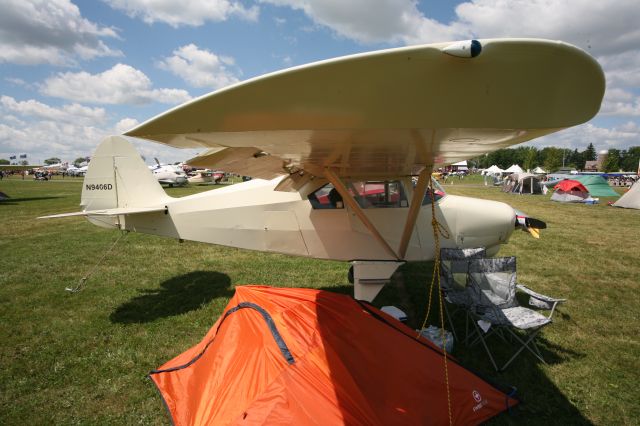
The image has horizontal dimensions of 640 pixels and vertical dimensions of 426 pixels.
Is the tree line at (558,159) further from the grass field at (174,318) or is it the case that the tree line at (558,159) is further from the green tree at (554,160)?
the grass field at (174,318)

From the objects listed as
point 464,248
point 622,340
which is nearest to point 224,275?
point 464,248

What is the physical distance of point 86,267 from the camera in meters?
7.53

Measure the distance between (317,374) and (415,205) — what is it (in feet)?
6.81

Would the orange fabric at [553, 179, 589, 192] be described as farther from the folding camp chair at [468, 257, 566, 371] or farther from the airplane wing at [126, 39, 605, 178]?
the airplane wing at [126, 39, 605, 178]

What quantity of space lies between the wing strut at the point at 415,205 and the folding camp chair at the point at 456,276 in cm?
62

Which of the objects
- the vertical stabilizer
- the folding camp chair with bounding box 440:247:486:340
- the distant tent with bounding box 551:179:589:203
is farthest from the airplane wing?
the distant tent with bounding box 551:179:589:203

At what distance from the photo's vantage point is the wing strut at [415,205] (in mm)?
3145

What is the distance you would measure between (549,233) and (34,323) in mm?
13443

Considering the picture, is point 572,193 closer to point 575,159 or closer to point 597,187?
point 597,187

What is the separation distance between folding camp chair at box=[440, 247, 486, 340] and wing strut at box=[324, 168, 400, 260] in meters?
0.70

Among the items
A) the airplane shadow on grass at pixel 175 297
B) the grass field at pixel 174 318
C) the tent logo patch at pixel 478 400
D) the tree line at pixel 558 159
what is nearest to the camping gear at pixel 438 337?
the grass field at pixel 174 318

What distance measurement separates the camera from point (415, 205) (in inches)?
147

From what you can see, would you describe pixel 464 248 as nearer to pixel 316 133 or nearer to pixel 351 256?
pixel 351 256

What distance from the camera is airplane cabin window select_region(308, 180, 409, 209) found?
4645 mm
